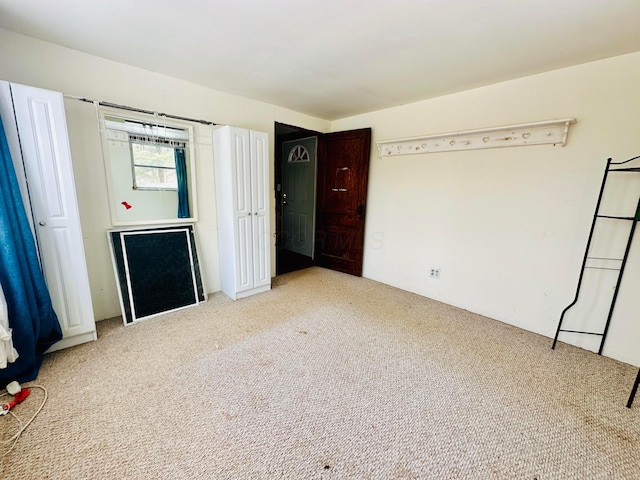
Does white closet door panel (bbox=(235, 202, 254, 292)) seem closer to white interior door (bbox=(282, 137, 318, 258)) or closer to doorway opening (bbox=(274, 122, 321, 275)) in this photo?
doorway opening (bbox=(274, 122, 321, 275))

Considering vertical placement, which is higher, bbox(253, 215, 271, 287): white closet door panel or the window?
the window

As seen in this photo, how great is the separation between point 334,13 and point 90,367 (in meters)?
2.83

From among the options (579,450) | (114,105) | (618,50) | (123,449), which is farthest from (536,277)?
(114,105)

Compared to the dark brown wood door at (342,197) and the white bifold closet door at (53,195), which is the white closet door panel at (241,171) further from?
the dark brown wood door at (342,197)

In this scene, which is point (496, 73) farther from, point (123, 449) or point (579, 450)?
point (123, 449)

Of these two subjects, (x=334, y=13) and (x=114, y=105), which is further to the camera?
(x=114, y=105)

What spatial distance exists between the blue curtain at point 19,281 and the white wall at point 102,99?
57cm

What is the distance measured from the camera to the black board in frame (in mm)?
2434

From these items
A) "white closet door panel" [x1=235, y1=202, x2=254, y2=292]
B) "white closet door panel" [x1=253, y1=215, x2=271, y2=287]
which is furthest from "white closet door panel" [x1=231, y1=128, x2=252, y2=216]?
"white closet door panel" [x1=253, y1=215, x2=271, y2=287]

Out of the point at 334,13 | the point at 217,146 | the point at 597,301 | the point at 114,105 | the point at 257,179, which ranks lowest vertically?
the point at 597,301

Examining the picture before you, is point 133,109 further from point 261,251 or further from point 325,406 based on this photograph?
point 325,406

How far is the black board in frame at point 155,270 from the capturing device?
2.43 meters

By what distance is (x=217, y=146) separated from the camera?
2852mm

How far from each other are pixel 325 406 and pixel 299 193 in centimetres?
371
